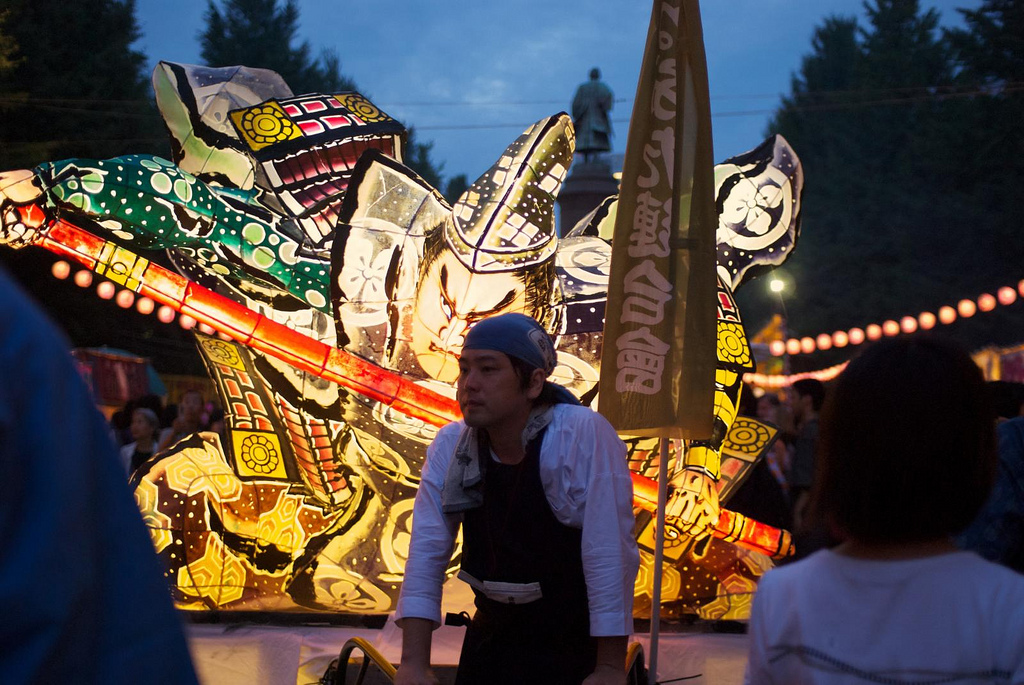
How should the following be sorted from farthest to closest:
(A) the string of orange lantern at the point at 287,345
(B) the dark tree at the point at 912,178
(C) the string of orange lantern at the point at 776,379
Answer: (B) the dark tree at the point at 912,178
(C) the string of orange lantern at the point at 776,379
(A) the string of orange lantern at the point at 287,345

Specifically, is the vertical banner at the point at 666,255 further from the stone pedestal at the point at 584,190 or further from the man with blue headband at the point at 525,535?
the stone pedestal at the point at 584,190

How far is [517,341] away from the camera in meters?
2.94

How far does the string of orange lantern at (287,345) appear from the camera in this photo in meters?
6.36

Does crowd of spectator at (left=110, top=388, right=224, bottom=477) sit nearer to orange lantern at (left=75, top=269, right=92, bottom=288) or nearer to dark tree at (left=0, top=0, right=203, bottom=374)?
orange lantern at (left=75, top=269, right=92, bottom=288)

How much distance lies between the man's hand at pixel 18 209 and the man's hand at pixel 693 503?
12.9ft

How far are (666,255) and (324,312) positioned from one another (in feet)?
9.37

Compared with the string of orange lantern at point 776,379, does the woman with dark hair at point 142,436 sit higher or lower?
lower

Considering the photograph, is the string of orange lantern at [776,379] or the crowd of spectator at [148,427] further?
the string of orange lantern at [776,379]

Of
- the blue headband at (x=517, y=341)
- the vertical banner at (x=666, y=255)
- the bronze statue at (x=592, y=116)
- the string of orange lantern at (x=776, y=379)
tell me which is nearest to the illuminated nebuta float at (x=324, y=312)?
the string of orange lantern at (x=776, y=379)

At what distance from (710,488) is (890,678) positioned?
5.06m

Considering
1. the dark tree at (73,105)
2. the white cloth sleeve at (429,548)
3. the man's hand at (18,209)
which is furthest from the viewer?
the dark tree at (73,105)

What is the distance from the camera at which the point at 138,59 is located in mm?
22797

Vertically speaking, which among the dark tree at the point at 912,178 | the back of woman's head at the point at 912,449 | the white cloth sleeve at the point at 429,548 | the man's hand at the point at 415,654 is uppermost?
the dark tree at the point at 912,178

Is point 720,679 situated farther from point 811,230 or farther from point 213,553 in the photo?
point 811,230
